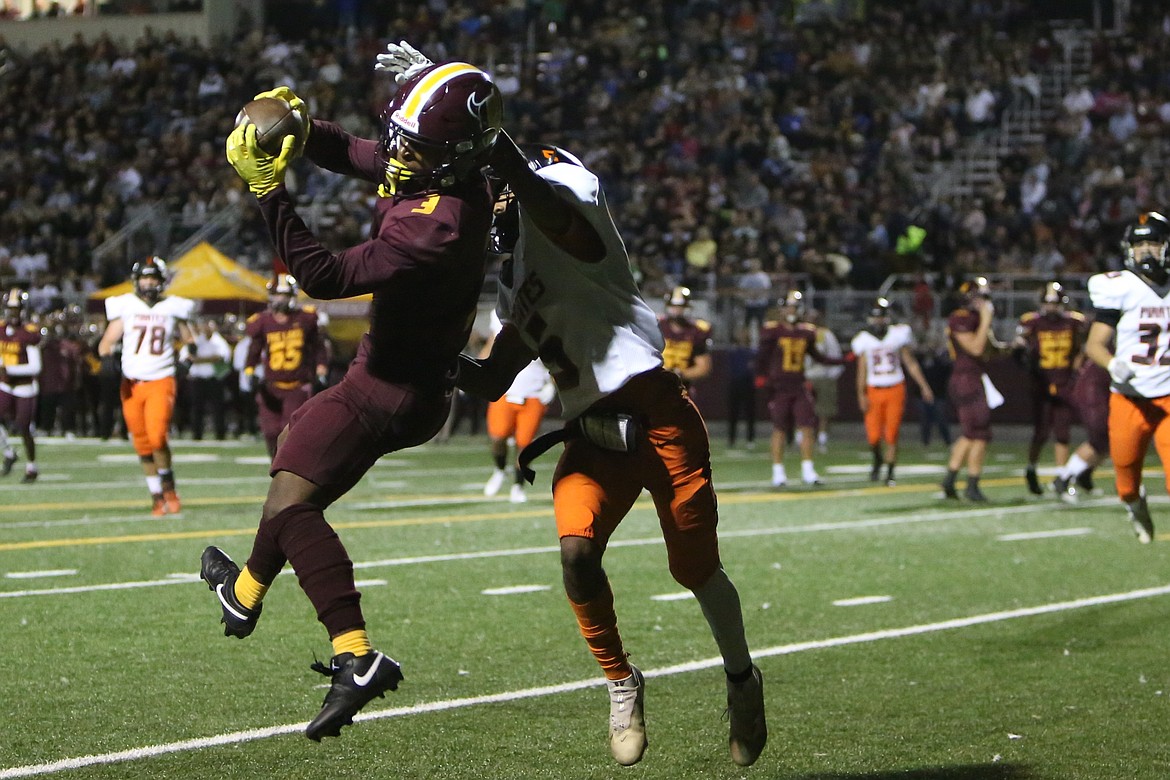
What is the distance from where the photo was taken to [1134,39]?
88.1ft


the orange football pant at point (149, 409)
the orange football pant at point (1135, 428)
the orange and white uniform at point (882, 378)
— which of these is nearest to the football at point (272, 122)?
the orange football pant at point (1135, 428)

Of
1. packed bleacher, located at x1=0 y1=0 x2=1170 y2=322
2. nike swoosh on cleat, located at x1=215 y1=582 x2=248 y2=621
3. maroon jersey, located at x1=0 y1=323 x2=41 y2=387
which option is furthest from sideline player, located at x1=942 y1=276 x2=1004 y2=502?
nike swoosh on cleat, located at x1=215 y1=582 x2=248 y2=621

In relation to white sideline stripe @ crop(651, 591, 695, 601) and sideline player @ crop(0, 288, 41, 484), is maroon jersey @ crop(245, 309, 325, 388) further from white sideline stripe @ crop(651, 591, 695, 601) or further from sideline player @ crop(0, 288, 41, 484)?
white sideline stripe @ crop(651, 591, 695, 601)

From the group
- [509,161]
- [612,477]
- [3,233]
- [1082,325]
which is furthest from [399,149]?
[3,233]

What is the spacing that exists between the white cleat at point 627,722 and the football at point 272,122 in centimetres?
177

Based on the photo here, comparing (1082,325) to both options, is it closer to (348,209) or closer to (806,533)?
(806,533)

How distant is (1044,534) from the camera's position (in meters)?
11.5

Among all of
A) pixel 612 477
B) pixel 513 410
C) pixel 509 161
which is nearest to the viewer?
pixel 509 161

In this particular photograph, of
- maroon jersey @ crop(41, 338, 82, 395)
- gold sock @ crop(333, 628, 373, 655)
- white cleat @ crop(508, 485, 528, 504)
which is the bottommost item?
maroon jersey @ crop(41, 338, 82, 395)

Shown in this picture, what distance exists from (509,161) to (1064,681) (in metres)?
3.35

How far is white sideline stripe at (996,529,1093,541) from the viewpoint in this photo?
11281 millimetres

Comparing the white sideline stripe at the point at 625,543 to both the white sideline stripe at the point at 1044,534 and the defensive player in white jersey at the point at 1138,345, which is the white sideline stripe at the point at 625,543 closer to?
the white sideline stripe at the point at 1044,534

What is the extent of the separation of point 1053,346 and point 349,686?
12.2 metres

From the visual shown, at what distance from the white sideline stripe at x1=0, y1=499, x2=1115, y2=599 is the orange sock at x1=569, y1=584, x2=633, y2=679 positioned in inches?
169
